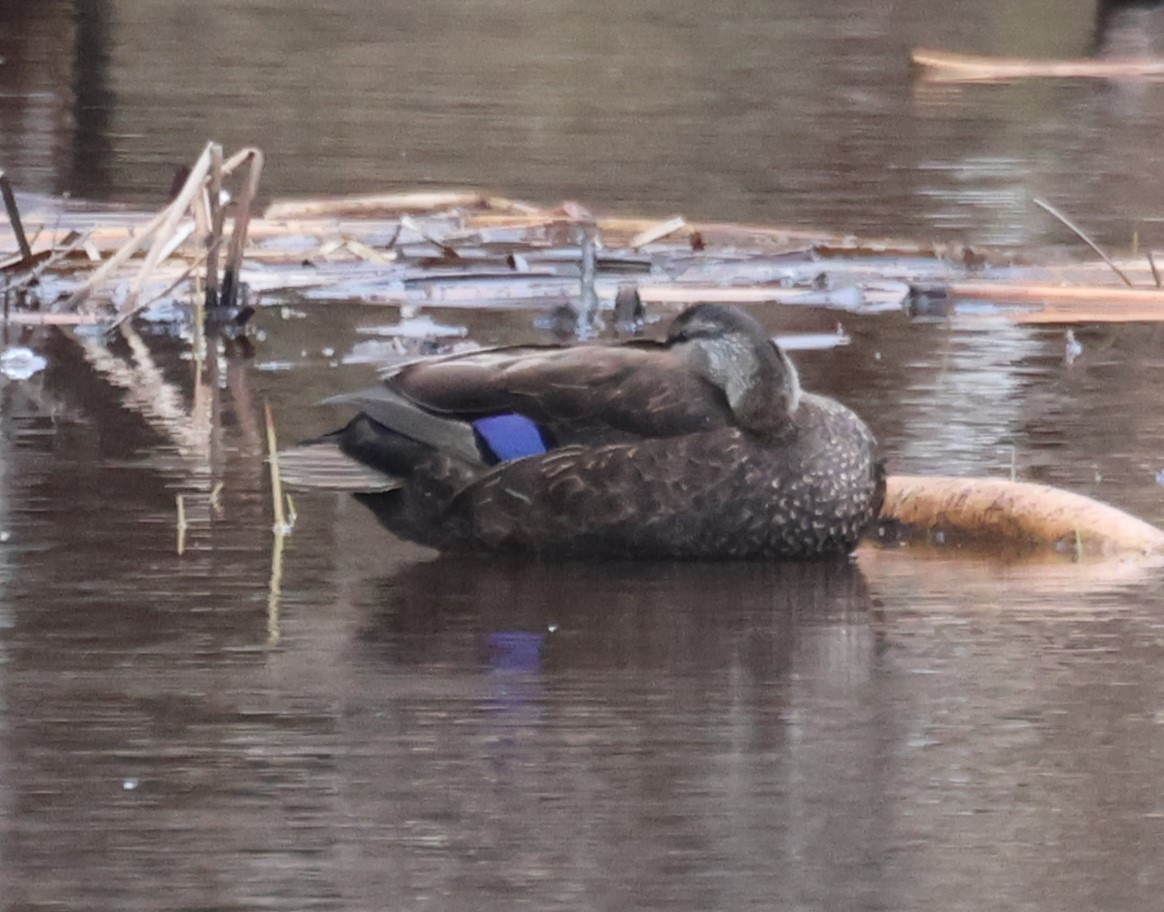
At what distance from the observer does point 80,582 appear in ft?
17.5

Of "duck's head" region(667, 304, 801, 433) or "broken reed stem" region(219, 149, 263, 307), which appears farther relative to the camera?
"broken reed stem" region(219, 149, 263, 307)

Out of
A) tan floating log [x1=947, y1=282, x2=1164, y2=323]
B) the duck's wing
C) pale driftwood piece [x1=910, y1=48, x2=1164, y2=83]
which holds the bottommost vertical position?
tan floating log [x1=947, y1=282, x2=1164, y2=323]

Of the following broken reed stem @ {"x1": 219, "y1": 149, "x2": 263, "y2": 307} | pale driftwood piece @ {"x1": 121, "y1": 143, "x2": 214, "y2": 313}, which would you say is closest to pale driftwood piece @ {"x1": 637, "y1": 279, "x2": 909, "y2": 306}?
broken reed stem @ {"x1": 219, "y1": 149, "x2": 263, "y2": 307}

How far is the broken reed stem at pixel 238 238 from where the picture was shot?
818cm

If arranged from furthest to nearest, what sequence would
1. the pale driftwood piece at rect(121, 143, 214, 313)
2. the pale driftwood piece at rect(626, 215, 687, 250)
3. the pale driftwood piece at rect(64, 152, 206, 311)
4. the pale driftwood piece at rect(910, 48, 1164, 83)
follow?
the pale driftwood piece at rect(910, 48, 1164, 83)
the pale driftwood piece at rect(626, 215, 687, 250)
the pale driftwood piece at rect(64, 152, 206, 311)
the pale driftwood piece at rect(121, 143, 214, 313)

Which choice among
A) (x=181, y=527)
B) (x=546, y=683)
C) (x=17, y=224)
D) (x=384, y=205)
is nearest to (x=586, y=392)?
(x=181, y=527)

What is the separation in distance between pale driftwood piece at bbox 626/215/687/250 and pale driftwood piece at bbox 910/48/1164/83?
20.9 ft

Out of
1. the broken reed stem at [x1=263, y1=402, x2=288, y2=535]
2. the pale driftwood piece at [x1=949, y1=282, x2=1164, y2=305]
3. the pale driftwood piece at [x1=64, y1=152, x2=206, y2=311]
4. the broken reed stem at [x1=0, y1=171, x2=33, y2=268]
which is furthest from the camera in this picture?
the pale driftwood piece at [x1=949, y1=282, x2=1164, y2=305]

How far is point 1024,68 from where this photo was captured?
15633mm

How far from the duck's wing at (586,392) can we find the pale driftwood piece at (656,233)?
11.8 ft

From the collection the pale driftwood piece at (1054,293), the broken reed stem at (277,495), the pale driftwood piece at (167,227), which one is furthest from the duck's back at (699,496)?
the pale driftwood piece at (1054,293)

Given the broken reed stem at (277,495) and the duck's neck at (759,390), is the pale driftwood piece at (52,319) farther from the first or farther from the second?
the duck's neck at (759,390)

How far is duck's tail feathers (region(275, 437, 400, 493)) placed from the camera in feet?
18.6

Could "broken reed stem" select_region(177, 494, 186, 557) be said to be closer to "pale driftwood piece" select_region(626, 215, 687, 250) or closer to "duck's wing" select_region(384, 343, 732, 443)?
"duck's wing" select_region(384, 343, 732, 443)
